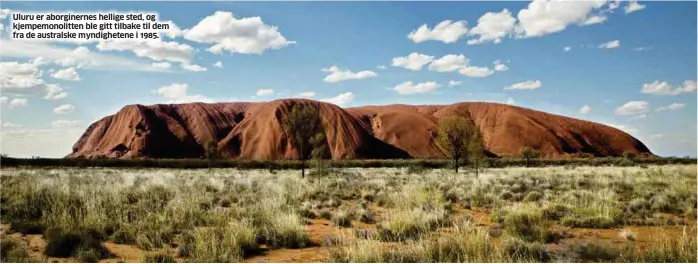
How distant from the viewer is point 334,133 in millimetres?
99562

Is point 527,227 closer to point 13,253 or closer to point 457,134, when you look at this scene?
point 13,253

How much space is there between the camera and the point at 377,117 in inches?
4668

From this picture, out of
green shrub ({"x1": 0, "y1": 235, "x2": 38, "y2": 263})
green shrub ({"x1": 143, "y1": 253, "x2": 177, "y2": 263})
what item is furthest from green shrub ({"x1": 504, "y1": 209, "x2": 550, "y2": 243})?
green shrub ({"x1": 0, "y1": 235, "x2": 38, "y2": 263})

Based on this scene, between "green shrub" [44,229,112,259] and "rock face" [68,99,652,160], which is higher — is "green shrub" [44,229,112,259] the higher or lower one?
the lower one

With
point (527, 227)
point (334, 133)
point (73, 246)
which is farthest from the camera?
point (334, 133)

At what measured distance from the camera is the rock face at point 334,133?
97562mm

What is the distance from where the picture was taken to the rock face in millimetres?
97562

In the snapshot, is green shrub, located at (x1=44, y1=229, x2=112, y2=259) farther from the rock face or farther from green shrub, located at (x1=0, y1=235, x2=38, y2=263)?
the rock face

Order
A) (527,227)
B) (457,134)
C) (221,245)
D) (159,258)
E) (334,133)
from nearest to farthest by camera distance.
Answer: (159,258)
(221,245)
(527,227)
(457,134)
(334,133)

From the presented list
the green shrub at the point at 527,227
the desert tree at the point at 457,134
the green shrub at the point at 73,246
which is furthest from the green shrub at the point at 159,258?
the desert tree at the point at 457,134

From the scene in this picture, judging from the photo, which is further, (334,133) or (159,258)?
(334,133)

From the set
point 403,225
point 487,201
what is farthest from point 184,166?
point 403,225

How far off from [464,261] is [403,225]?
9.54 ft

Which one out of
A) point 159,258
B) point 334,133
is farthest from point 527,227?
point 334,133
